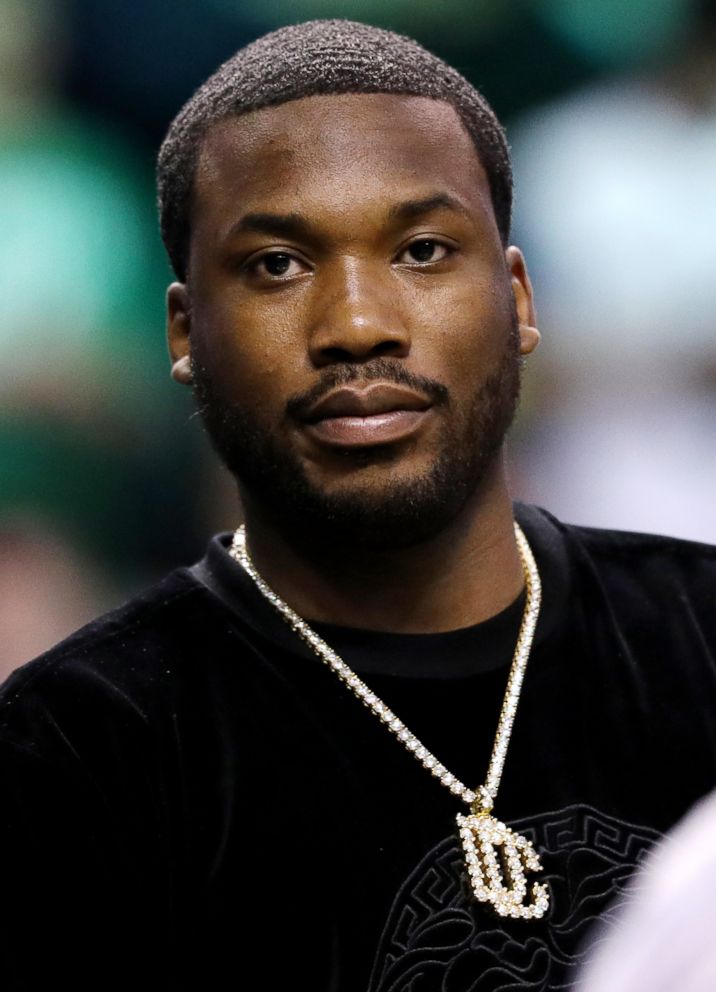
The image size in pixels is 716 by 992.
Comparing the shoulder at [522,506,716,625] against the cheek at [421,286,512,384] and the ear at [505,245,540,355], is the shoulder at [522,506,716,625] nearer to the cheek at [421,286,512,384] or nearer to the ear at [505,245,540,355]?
the ear at [505,245,540,355]

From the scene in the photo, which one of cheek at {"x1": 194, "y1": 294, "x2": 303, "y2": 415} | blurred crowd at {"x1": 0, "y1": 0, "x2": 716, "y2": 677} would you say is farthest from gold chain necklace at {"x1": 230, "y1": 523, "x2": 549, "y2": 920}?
blurred crowd at {"x1": 0, "y1": 0, "x2": 716, "y2": 677}

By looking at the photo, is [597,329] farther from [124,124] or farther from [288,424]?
[288,424]

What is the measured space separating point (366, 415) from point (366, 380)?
0.17 ft

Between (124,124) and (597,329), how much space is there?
1808 mm

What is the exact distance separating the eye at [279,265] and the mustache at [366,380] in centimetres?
19

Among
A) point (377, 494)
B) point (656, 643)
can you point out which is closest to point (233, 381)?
point (377, 494)

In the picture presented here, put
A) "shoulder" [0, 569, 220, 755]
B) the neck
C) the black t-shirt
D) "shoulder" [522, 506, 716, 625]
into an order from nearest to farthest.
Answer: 1. the black t-shirt
2. "shoulder" [0, 569, 220, 755]
3. the neck
4. "shoulder" [522, 506, 716, 625]

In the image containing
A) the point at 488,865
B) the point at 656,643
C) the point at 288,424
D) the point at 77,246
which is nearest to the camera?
the point at 488,865

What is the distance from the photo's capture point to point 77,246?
5.30 metres

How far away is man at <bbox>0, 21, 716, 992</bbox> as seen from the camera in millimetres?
2115

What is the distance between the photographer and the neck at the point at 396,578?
2428 mm

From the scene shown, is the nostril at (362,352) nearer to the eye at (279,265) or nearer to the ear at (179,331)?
the eye at (279,265)

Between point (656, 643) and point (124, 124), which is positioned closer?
point (656, 643)

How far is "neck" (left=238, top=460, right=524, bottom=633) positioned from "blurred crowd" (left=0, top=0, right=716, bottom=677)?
271 cm
